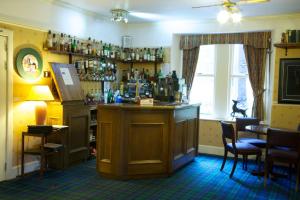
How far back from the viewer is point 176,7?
555 cm

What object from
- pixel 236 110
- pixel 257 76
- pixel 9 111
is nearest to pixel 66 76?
pixel 9 111

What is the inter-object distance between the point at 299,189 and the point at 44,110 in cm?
389

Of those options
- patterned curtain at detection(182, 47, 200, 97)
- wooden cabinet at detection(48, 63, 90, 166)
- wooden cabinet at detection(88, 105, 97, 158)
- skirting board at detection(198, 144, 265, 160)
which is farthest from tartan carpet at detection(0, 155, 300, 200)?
patterned curtain at detection(182, 47, 200, 97)

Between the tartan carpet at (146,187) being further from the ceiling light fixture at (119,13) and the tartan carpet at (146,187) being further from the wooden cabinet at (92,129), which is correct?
the ceiling light fixture at (119,13)

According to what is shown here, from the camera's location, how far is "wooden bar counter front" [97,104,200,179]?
14.9 ft

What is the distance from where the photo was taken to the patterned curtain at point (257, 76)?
622cm

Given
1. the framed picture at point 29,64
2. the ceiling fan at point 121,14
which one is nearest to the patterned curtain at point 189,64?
the ceiling fan at point 121,14

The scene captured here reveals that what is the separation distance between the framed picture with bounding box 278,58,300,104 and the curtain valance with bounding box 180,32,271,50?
0.60m

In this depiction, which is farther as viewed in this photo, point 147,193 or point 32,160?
point 32,160

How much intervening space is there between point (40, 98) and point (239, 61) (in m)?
4.02

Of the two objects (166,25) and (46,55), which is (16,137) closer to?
(46,55)

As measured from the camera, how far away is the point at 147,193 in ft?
13.6

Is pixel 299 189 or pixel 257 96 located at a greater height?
pixel 257 96

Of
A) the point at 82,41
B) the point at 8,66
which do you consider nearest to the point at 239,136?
the point at 82,41
